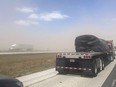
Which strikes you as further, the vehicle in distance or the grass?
the vehicle in distance

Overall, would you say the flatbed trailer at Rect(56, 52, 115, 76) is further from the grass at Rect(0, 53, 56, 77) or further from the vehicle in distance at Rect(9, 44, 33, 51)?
the vehicle in distance at Rect(9, 44, 33, 51)

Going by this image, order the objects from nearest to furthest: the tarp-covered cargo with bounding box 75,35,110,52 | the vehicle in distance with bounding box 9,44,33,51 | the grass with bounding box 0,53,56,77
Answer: the grass with bounding box 0,53,56,77, the tarp-covered cargo with bounding box 75,35,110,52, the vehicle in distance with bounding box 9,44,33,51

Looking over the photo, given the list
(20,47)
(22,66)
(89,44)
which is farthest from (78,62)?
(20,47)

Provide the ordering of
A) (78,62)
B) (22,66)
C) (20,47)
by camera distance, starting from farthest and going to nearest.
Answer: (20,47), (22,66), (78,62)

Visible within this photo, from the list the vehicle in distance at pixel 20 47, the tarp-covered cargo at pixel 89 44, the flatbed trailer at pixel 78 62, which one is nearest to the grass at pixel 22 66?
the flatbed trailer at pixel 78 62

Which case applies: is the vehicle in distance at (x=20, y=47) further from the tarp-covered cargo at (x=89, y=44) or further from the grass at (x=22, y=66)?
the tarp-covered cargo at (x=89, y=44)

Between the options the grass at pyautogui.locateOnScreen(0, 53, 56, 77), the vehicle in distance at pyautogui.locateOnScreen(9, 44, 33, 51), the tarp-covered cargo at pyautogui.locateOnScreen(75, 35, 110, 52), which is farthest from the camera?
the vehicle in distance at pyautogui.locateOnScreen(9, 44, 33, 51)

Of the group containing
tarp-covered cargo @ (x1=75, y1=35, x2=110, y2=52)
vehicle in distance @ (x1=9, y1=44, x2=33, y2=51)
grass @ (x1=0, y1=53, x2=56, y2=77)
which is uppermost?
vehicle in distance @ (x1=9, y1=44, x2=33, y2=51)

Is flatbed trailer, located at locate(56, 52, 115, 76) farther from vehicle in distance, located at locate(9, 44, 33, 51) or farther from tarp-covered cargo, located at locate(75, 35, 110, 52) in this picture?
vehicle in distance, located at locate(9, 44, 33, 51)

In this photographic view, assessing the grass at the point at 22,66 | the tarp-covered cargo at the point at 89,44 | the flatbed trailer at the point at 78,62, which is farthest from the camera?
the tarp-covered cargo at the point at 89,44

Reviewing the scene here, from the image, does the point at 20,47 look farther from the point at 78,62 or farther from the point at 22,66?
the point at 78,62

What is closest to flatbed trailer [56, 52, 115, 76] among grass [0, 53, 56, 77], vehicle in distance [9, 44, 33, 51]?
grass [0, 53, 56, 77]

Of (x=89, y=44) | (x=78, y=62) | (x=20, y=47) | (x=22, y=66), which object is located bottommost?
(x=22, y=66)

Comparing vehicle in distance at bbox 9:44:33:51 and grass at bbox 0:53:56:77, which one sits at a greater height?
vehicle in distance at bbox 9:44:33:51
